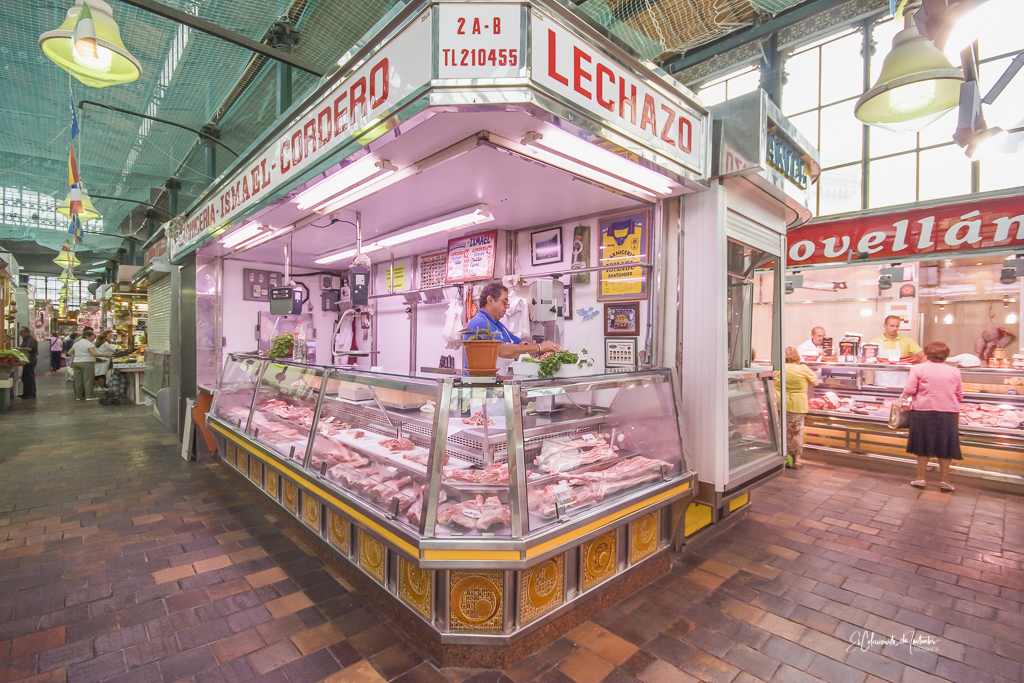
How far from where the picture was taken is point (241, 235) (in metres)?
5.70

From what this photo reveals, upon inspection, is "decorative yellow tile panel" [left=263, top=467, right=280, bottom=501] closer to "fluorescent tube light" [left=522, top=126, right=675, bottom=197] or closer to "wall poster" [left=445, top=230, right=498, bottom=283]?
"wall poster" [left=445, top=230, right=498, bottom=283]

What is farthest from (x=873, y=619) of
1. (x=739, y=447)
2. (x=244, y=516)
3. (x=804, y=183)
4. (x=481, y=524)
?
(x=244, y=516)

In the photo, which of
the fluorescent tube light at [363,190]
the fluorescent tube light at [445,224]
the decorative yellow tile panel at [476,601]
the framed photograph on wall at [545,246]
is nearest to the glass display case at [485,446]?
the decorative yellow tile panel at [476,601]

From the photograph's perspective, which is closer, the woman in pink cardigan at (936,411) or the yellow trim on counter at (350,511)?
the yellow trim on counter at (350,511)

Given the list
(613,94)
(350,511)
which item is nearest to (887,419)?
(613,94)

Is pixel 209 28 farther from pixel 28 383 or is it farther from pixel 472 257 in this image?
pixel 28 383

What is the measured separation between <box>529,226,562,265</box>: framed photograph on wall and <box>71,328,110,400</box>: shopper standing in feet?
43.2

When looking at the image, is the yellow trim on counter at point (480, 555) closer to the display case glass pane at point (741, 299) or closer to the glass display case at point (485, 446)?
the glass display case at point (485, 446)

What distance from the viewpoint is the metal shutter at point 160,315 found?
30.2ft

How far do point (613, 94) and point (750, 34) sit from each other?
9.10 m

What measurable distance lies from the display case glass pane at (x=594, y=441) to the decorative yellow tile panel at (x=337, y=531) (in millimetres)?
1456

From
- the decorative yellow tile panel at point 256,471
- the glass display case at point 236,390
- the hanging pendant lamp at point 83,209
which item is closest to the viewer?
the decorative yellow tile panel at point 256,471

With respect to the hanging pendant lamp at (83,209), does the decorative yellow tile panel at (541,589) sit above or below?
below

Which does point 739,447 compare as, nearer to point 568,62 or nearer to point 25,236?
point 568,62
